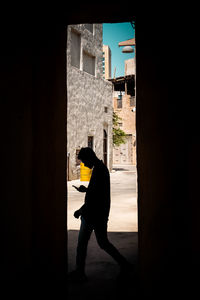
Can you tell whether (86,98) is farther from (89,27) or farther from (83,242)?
(83,242)

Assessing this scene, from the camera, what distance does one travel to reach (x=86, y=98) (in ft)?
53.4

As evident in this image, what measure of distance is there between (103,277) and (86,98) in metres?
13.6

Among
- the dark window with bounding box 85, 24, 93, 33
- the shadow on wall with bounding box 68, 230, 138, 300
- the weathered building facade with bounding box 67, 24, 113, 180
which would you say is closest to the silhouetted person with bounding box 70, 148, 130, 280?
the shadow on wall with bounding box 68, 230, 138, 300

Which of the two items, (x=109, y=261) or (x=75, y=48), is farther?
(x=75, y=48)

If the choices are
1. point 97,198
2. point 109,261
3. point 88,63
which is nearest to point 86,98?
point 88,63

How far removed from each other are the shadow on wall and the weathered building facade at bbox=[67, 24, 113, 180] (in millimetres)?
9778

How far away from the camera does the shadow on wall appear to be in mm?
3021

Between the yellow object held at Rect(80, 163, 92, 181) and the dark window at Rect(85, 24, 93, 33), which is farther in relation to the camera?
the dark window at Rect(85, 24, 93, 33)

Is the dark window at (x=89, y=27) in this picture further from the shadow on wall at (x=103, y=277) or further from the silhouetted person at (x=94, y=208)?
the silhouetted person at (x=94, y=208)

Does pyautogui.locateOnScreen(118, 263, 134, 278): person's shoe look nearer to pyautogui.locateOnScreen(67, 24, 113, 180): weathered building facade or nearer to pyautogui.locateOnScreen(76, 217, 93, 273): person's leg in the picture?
pyautogui.locateOnScreen(76, 217, 93, 273): person's leg
